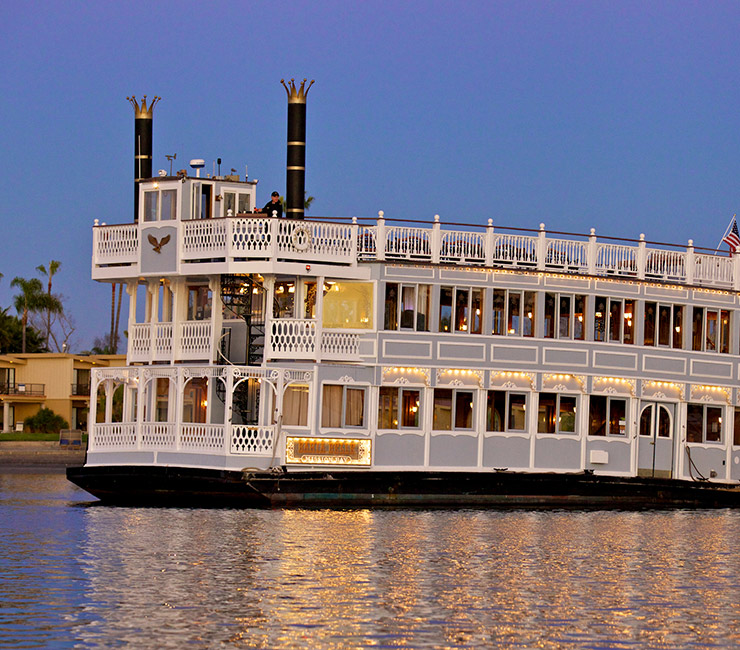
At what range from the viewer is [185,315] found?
127 ft

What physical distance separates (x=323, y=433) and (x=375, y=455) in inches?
63.4

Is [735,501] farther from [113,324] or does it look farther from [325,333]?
[113,324]

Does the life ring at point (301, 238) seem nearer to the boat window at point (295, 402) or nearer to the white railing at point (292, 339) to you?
the white railing at point (292, 339)

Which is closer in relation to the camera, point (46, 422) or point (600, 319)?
point (600, 319)

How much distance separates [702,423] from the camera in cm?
4112

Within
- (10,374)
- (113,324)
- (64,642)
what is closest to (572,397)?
(64,642)

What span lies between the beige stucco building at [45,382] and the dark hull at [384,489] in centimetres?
5585

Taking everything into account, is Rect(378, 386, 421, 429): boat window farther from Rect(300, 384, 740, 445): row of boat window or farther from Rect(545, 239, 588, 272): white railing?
Rect(545, 239, 588, 272): white railing

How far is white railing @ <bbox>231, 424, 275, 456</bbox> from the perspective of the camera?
1380 inches

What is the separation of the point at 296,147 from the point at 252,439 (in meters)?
8.37

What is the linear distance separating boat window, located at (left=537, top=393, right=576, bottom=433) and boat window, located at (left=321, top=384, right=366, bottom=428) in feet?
17.1

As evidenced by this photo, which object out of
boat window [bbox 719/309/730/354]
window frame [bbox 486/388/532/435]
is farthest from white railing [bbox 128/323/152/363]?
boat window [bbox 719/309/730/354]

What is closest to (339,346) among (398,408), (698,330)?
(398,408)

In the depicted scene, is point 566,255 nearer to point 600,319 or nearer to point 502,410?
point 600,319
